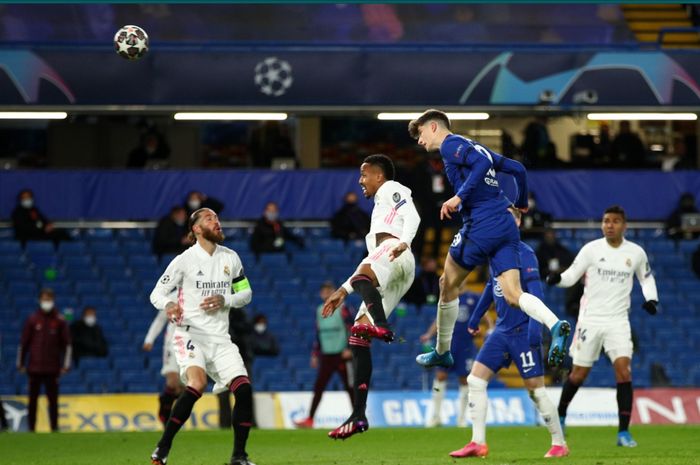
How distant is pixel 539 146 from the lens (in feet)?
95.9

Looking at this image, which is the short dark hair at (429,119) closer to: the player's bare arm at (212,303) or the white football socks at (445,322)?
the white football socks at (445,322)

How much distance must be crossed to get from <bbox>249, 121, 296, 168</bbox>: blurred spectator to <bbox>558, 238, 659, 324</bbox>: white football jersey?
14378mm

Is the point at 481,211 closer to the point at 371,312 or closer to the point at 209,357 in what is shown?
the point at 371,312

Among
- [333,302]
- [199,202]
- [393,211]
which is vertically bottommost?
[333,302]

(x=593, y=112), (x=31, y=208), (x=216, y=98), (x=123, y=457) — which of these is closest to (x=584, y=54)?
(x=593, y=112)

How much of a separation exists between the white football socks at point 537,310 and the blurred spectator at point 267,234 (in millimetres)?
15604

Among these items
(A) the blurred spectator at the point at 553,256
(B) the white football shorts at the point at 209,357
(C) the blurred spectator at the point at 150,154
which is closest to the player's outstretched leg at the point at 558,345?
(B) the white football shorts at the point at 209,357

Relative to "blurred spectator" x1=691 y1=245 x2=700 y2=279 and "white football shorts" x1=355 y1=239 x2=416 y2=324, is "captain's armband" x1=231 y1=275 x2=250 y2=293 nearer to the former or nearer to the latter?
"white football shorts" x1=355 y1=239 x2=416 y2=324

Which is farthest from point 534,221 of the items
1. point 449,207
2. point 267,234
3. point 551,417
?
point 449,207

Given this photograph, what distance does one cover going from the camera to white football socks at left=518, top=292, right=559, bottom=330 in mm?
11430

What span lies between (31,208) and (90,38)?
350cm

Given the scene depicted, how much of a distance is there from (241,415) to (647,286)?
16.5 ft

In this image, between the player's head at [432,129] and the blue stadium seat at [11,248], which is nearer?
the player's head at [432,129]

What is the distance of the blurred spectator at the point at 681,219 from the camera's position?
28.3 m
